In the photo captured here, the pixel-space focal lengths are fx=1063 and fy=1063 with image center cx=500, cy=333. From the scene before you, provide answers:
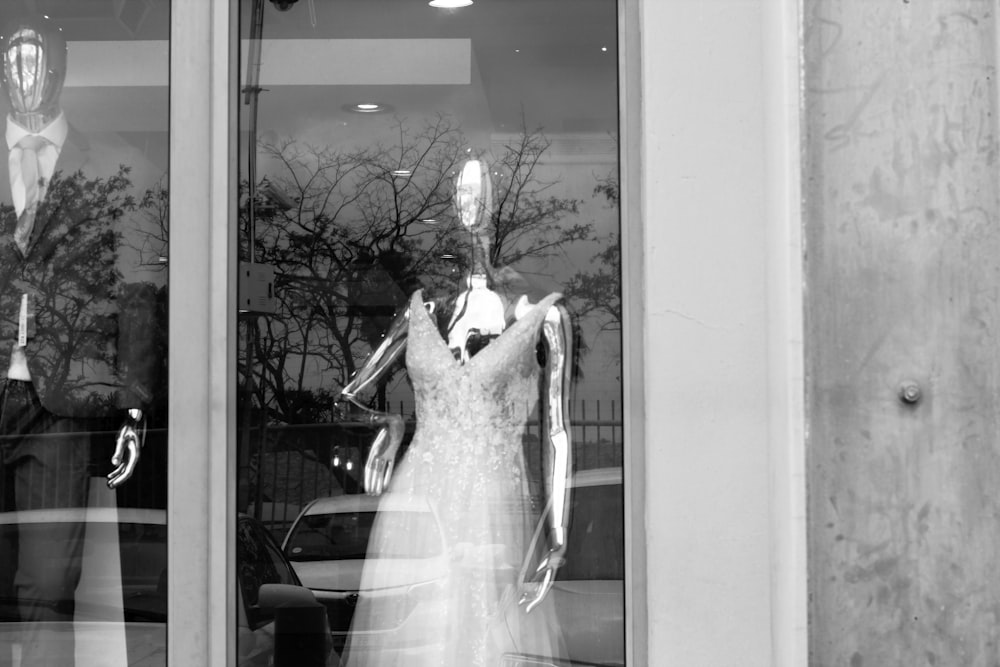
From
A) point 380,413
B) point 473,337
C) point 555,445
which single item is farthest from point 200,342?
point 555,445

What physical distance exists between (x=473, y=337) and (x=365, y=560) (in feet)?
1.85

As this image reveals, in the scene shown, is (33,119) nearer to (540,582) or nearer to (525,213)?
(525,213)

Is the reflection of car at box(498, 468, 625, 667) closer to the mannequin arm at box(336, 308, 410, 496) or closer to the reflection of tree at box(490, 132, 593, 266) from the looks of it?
the mannequin arm at box(336, 308, 410, 496)

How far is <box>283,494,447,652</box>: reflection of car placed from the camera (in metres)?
2.37

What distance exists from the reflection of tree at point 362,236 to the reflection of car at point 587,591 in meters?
0.58

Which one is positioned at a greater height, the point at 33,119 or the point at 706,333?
the point at 33,119

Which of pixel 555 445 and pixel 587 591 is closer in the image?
pixel 587 591

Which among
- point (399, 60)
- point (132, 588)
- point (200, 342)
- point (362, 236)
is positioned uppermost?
point (399, 60)

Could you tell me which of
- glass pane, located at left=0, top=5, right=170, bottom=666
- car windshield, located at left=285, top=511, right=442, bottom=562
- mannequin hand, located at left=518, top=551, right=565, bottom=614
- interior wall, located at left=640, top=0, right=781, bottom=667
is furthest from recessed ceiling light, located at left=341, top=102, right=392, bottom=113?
mannequin hand, located at left=518, top=551, right=565, bottom=614

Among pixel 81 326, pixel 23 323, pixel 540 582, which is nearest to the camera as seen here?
pixel 540 582

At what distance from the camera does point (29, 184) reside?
2518 millimetres

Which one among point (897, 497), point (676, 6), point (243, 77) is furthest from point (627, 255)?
point (243, 77)

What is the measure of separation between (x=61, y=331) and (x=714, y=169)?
1.67 meters

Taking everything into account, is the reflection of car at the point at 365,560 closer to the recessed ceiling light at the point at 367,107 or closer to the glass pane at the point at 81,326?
the glass pane at the point at 81,326
